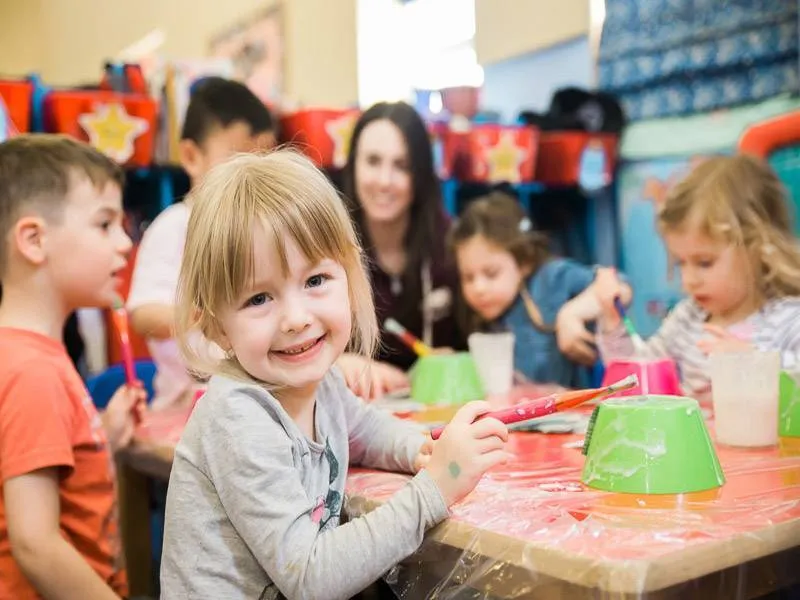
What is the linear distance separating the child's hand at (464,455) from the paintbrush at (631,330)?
54 centimetres

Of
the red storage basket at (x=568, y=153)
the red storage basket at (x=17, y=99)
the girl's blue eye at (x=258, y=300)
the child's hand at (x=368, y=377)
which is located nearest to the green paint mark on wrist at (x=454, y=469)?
the girl's blue eye at (x=258, y=300)

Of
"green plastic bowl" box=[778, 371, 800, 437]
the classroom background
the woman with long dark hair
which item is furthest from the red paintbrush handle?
the classroom background

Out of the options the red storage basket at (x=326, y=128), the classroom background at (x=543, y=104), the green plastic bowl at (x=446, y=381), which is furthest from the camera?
the red storage basket at (x=326, y=128)

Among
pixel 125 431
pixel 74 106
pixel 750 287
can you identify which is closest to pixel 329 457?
pixel 125 431

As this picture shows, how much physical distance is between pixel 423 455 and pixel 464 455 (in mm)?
192

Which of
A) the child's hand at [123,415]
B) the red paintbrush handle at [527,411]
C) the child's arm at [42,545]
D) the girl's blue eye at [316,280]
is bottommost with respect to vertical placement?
the child's arm at [42,545]

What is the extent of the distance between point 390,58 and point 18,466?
358 cm

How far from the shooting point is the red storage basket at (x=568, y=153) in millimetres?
3020

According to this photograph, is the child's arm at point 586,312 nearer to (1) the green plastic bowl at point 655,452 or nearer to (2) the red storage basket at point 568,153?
(1) the green plastic bowl at point 655,452

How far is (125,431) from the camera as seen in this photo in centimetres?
129

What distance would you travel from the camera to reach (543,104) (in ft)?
11.0

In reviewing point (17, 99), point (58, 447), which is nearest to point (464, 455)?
point (58, 447)

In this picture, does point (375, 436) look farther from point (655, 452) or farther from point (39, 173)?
point (39, 173)

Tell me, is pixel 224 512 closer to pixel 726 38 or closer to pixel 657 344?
pixel 657 344
